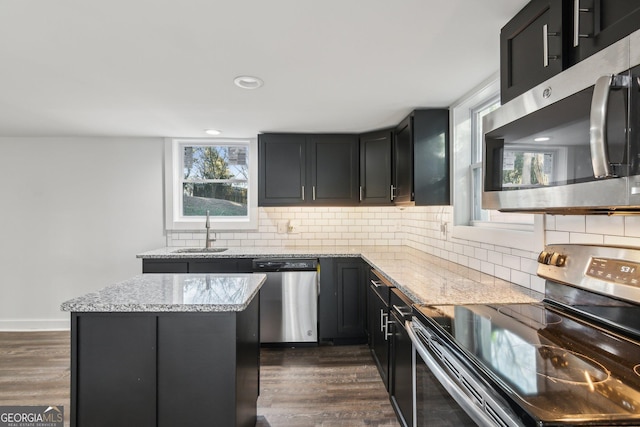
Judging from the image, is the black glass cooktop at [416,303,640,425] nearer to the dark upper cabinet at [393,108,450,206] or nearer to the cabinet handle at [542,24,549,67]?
the cabinet handle at [542,24,549,67]

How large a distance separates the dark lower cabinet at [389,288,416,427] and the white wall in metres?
2.89

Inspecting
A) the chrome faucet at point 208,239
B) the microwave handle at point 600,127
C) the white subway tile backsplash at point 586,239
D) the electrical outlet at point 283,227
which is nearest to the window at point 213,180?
the chrome faucet at point 208,239

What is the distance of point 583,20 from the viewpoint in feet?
3.19

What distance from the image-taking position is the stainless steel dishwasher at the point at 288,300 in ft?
10.2

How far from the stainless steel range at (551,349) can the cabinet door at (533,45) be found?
2.16 ft

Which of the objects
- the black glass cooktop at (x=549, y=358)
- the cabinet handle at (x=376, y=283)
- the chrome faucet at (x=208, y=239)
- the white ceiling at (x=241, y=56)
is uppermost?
the white ceiling at (x=241, y=56)

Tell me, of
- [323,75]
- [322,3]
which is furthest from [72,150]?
[322,3]

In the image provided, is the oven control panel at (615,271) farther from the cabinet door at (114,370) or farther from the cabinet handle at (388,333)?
the cabinet door at (114,370)

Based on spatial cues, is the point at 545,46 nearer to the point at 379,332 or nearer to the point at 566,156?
the point at 566,156

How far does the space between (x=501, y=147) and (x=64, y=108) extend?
3086mm

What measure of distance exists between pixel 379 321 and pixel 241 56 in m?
1.97

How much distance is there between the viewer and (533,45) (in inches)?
47.7

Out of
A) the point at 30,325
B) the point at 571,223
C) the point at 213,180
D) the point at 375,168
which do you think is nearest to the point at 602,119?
the point at 571,223

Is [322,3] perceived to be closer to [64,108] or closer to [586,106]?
[586,106]
